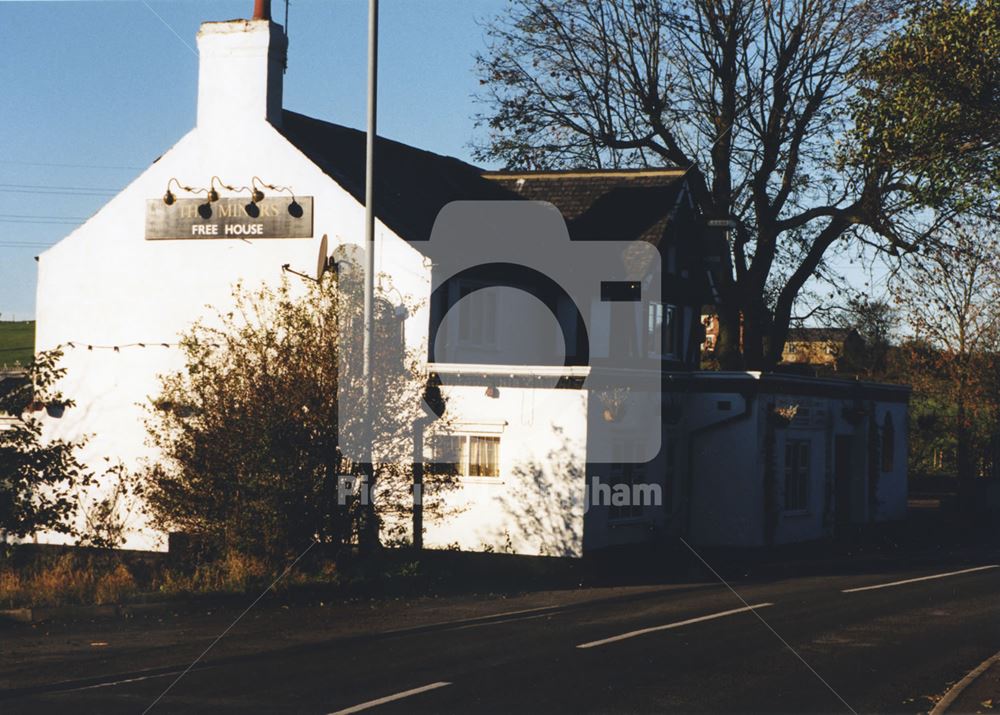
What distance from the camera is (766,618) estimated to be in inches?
686

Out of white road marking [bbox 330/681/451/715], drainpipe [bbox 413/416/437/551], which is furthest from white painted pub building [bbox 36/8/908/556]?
white road marking [bbox 330/681/451/715]

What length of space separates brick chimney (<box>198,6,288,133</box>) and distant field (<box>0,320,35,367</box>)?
27216 mm

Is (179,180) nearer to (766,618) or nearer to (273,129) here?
(273,129)

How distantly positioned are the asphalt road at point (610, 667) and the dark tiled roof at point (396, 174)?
449 inches

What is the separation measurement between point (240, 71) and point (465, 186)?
8.23m

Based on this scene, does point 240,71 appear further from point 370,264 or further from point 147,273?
point 370,264

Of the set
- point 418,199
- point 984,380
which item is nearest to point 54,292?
point 418,199

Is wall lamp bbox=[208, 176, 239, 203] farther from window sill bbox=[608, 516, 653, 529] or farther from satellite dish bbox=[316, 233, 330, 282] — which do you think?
window sill bbox=[608, 516, 653, 529]

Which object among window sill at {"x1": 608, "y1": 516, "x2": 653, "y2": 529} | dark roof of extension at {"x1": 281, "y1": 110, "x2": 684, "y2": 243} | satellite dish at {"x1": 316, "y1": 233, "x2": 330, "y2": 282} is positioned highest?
dark roof of extension at {"x1": 281, "y1": 110, "x2": 684, "y2": 243}

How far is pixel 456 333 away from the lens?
2698 cm

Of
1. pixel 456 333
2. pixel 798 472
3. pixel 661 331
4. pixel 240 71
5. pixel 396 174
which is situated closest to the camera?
pixel 456 333

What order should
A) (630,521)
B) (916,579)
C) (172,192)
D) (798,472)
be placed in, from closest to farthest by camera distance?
(916,579), (630,521), (172,192), (798,472)

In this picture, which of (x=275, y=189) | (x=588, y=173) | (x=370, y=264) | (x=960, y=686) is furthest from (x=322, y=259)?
(x=960, y=686)

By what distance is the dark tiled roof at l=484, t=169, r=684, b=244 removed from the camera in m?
30.3
